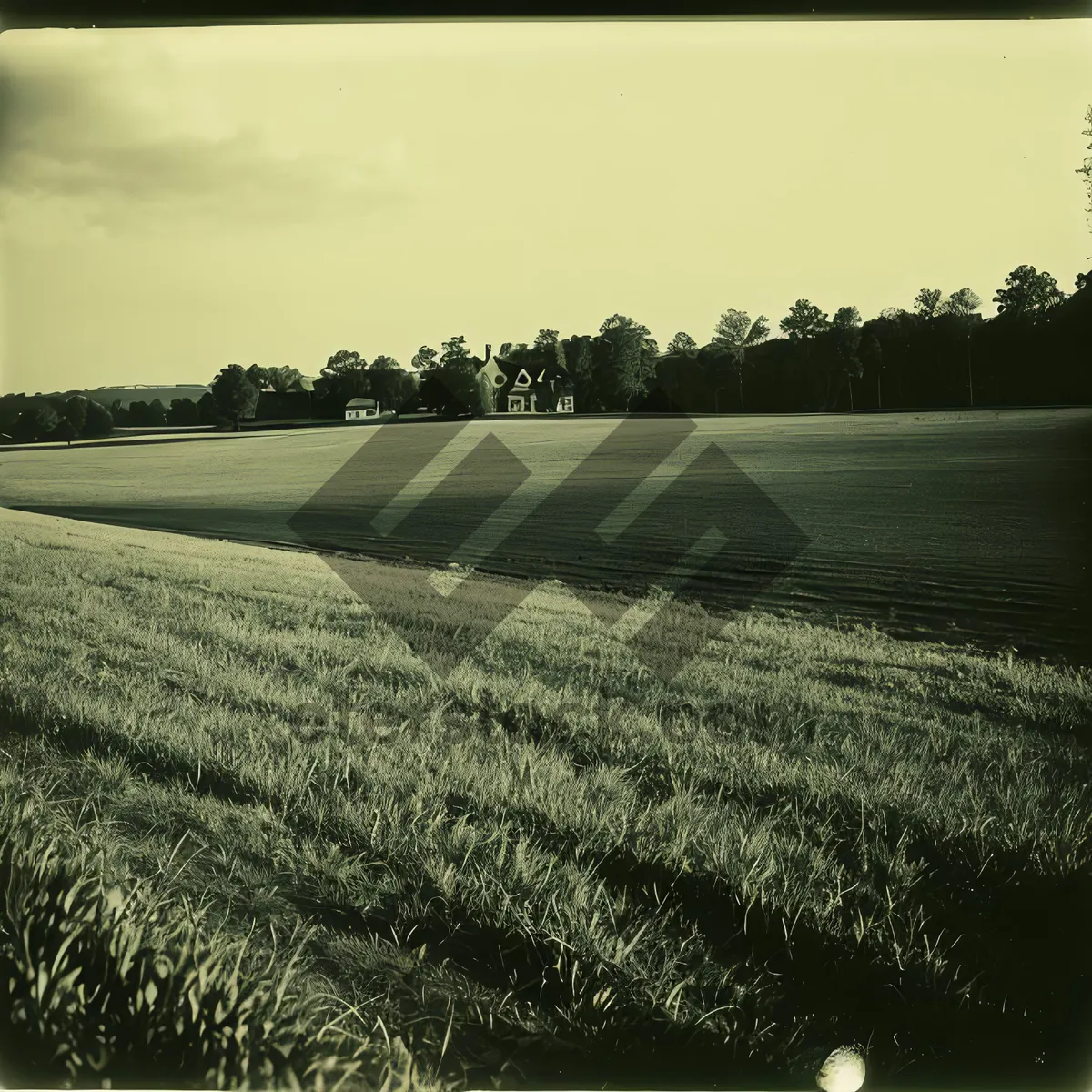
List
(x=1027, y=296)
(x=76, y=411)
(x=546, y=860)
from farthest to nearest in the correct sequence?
(x=76, y=411) < (x=1027, y=296) < (x=546, y=860)

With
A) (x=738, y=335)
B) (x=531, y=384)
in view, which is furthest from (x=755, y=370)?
(x=531, y=384)

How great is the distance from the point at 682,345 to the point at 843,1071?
1899mm

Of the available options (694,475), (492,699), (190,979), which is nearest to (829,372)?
(694,475)

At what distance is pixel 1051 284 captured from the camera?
2.21 metres

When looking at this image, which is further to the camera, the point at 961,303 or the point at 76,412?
the point at 76,412

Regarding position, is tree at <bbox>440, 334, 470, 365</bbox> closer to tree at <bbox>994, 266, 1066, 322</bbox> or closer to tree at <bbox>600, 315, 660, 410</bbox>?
tree at <bbox>600, 315, 660, 410</bbox>

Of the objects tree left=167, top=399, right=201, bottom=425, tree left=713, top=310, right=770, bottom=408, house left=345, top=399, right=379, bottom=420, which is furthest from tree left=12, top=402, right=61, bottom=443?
tree left=713, top=310, right=770, bottom=408

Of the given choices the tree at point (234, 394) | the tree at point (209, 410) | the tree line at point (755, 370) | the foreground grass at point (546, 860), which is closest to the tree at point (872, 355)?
the tree line at point (755, 370)

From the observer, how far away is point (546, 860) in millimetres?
1881

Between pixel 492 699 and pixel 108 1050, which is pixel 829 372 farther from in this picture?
pixel 108 1050

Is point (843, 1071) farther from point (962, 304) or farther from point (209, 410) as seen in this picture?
point (209, 410)

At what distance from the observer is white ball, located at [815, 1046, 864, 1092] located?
174 centimetres

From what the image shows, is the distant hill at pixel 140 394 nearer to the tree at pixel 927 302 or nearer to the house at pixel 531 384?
the house at pixel 531 384

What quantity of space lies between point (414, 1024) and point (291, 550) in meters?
1.55
